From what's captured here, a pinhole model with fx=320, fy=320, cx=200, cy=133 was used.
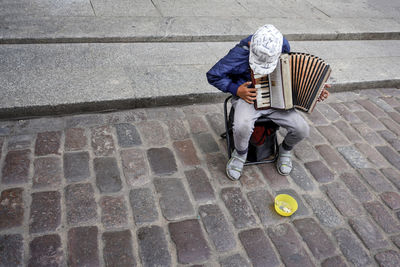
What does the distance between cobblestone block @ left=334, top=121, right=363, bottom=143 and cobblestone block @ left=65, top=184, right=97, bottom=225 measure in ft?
9.06

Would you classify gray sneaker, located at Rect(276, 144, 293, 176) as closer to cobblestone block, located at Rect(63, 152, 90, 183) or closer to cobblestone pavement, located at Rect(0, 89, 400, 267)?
cobblestone pavement, located at Rect(0, 89, 400, 267)

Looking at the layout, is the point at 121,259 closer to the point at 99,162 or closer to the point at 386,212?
the point at 99,162

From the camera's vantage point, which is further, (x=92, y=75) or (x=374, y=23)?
(x=374, y=23)

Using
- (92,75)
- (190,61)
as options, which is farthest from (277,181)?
(92,75)

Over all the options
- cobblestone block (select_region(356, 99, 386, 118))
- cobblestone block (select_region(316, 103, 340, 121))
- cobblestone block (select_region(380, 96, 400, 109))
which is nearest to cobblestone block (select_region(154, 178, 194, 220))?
cobblestone block (select_region(316, 103, 340, 121))

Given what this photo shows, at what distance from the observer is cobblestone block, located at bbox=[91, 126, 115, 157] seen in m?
2.91

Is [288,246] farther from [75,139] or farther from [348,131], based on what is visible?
[75,139]

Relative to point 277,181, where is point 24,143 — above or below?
above

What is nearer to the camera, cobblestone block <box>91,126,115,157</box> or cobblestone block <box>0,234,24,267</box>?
cobblestone block <box>0,234,24,267</box>

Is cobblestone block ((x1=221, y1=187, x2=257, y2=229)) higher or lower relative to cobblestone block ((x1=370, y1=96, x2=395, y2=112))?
higher

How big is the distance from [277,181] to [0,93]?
2.86 m

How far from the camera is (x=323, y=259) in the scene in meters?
2.35

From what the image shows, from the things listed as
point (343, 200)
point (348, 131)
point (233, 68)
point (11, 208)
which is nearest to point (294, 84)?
point (233, 68)

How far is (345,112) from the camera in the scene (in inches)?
157
